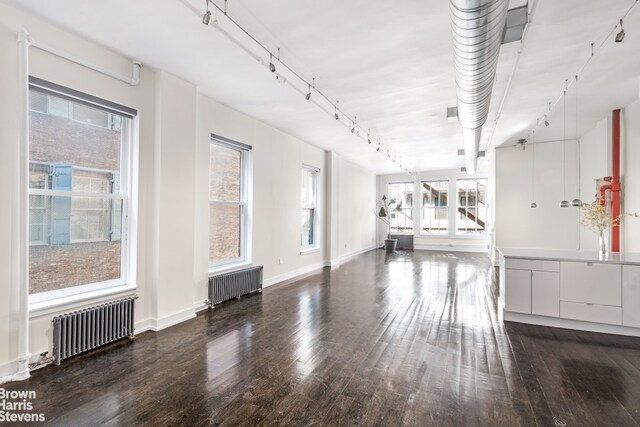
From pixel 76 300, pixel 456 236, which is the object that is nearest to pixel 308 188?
pixel 76 300

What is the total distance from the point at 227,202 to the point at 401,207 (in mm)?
9119

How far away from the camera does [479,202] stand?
38.3ft

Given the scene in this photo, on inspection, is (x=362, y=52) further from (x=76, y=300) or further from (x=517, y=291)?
(x=76, y=300)

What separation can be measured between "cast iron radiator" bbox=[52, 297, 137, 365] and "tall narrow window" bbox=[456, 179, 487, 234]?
1127 centimetres

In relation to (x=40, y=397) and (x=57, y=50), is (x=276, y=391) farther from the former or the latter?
(x=57, y=50)

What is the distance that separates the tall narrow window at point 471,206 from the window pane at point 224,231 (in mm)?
9309

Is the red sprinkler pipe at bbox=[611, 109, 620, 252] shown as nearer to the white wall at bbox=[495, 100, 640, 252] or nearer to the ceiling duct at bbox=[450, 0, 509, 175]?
the white wall at bbox=[495, 100, 640, 252]

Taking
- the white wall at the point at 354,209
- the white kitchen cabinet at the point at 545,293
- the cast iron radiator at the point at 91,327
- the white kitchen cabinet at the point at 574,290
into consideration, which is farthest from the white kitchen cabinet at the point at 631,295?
the white wall at the point at 354,209

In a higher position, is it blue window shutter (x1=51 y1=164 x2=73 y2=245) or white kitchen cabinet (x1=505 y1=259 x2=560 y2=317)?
blue window shutter (x1=51 y1=164 x2=73 y2=245)

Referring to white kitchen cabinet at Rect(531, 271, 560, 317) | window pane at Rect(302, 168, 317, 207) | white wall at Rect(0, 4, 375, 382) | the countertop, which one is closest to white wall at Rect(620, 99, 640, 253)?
the countertop

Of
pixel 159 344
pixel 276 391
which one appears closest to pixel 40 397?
pixel 159 344

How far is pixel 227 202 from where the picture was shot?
515 centimetres

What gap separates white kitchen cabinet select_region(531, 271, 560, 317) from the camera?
384cm

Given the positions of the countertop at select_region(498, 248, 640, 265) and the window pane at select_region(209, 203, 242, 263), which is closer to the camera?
the countertop at select_region(498, 248, 640, 265)
